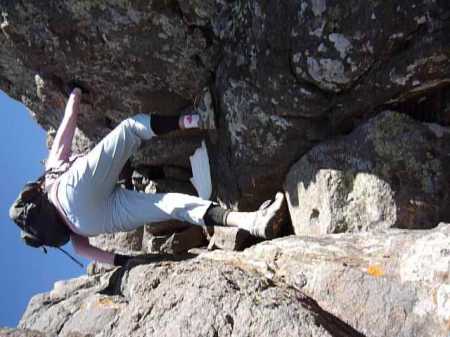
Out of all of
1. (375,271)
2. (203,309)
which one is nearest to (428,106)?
(375,271)

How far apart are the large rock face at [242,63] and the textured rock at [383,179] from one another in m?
0.37

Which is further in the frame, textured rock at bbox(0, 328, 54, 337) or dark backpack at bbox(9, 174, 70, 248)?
dark backpack at bbox(9, 174, 70, 248)

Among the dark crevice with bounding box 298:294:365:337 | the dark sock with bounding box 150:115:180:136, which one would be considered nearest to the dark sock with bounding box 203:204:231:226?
the dark sock with bounding box 150:115:180:136

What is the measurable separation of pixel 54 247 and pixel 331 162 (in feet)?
12.1

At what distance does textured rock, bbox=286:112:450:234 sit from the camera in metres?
4.87

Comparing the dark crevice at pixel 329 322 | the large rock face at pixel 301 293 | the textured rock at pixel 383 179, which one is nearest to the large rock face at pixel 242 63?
the textured rock at pixel 383 179

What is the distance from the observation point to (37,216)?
5.67 metres

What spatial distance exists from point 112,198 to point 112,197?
0.5 inches

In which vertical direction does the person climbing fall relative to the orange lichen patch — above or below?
above

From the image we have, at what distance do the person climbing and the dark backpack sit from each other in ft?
0.04

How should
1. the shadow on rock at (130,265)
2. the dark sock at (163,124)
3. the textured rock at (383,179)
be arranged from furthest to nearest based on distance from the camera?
1. the dark sock at (163,124)
2. the shadow on rock at (130,265)
3. the textured rock at (383,179)

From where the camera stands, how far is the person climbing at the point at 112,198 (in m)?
5.48

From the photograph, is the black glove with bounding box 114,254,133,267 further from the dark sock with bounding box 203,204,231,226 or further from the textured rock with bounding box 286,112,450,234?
the textured rock with bounding box 286,112,450,234

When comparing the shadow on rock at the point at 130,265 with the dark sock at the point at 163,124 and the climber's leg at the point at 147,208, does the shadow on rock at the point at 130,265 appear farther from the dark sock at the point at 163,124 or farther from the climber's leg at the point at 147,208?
the dark sock at the point at 163,124
